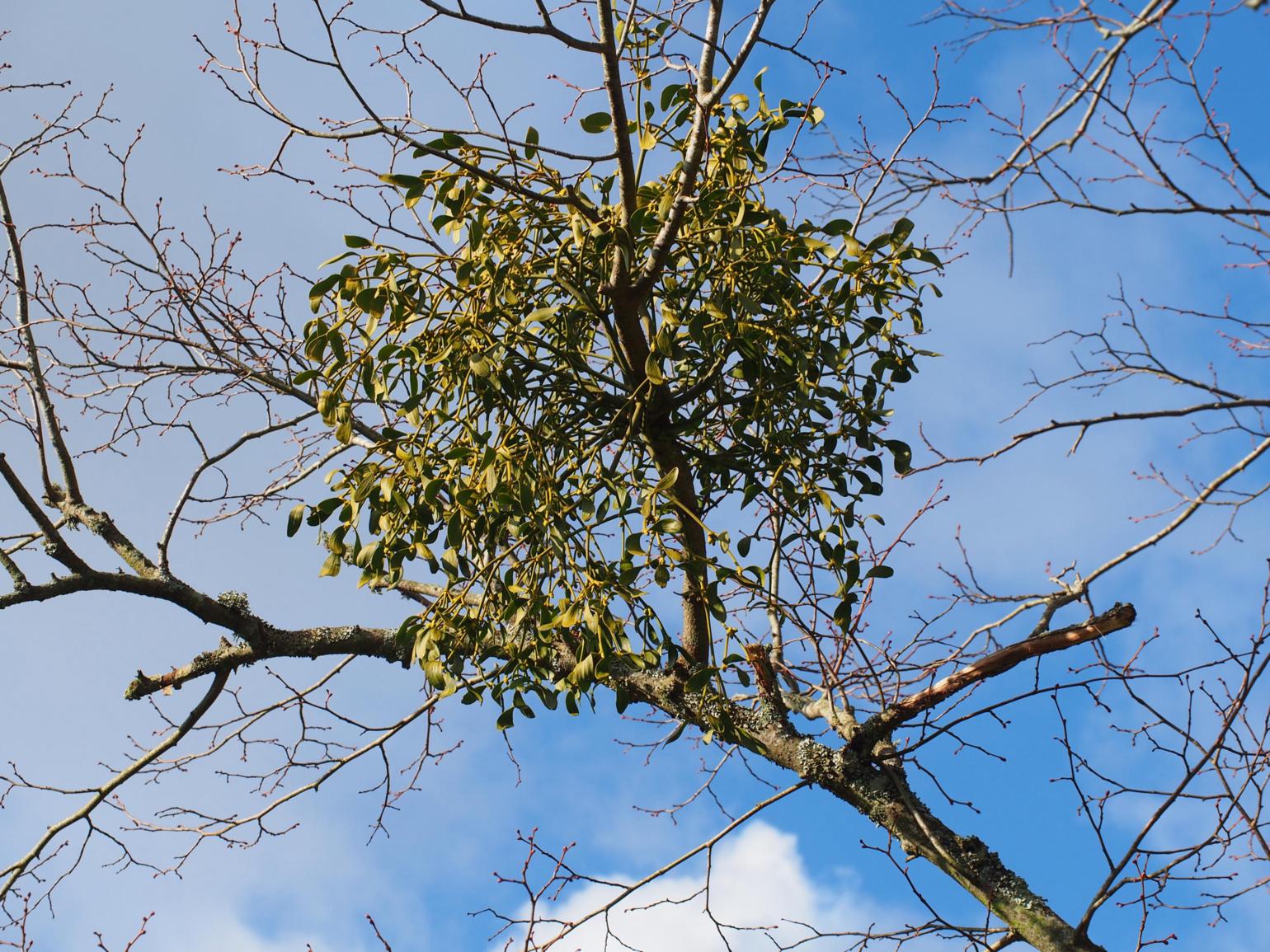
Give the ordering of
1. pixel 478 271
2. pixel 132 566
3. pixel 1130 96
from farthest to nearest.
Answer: pixel 132 566, pixel 1130 96, pixel 478 271

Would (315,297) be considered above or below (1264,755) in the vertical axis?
above

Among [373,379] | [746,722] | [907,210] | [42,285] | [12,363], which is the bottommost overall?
[746,722]

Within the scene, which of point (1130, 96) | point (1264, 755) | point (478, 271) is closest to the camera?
point (478, 271)

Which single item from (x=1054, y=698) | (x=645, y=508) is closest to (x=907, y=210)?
(x=645, y=508)

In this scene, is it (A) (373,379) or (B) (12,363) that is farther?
(B) (12,363)

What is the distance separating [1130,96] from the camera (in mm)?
2664

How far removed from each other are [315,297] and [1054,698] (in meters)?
1.67

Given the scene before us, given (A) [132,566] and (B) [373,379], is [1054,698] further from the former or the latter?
(A) [132,566]

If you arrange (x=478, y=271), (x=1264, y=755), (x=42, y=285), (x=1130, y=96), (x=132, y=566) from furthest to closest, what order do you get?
(x=42, y=285), (x=132, y=566), (x=1130, y=96), (x=1264, y=755), (x=478, y=271)

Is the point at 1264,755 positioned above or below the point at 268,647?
below

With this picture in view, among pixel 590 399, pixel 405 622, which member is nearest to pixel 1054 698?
pixel 590 399

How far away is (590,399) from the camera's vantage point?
2.39 meters

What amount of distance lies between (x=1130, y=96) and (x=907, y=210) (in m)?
0.68

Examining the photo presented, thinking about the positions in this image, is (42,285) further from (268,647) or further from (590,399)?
(590,399)
